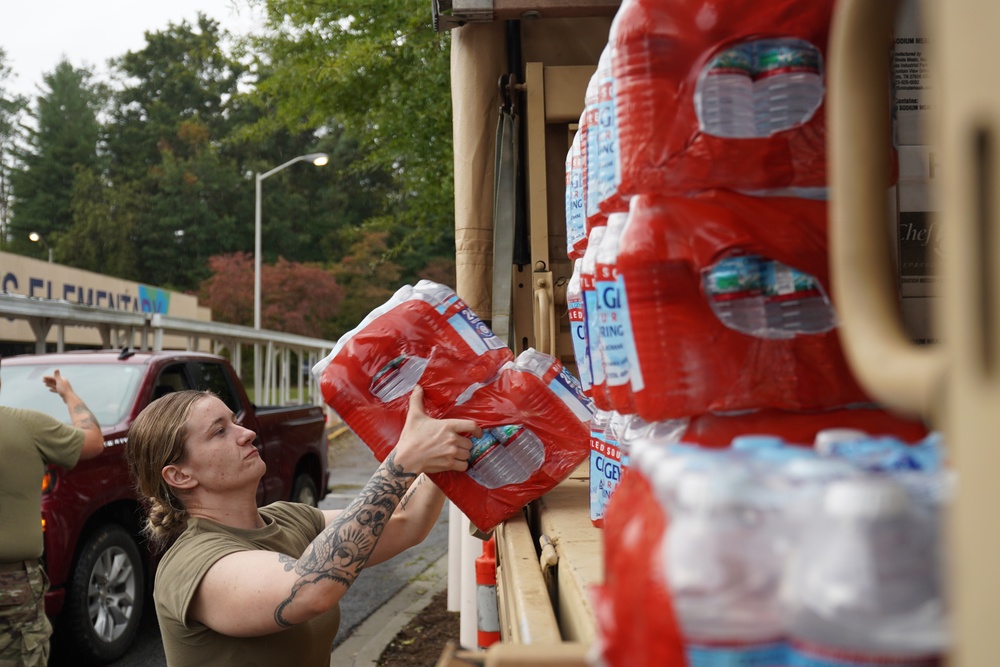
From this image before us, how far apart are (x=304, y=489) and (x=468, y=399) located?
26.1 ft

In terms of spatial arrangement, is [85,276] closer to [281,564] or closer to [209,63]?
[281,564]

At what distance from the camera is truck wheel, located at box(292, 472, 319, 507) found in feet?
33.2

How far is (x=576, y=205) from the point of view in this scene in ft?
8.71

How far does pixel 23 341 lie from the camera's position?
25094 mm

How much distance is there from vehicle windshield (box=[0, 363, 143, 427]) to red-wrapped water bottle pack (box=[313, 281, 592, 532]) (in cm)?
476

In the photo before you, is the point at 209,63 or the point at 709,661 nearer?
the point at 709,661

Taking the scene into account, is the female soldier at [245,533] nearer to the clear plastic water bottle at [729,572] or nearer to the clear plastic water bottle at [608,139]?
the clear plastic water bottle at [608,139]

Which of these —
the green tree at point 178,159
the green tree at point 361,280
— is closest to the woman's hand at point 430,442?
the green tree at point 361,280

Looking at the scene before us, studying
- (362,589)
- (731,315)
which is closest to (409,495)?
(731,315)

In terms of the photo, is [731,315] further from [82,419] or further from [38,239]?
[38,239]

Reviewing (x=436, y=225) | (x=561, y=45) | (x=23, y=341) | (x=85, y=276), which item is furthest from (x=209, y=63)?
(x=561, y=45)

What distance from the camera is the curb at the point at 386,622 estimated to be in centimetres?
659

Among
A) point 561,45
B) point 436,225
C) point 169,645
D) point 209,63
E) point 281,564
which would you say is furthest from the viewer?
point 209,63

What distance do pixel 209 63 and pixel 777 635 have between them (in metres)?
64.0
